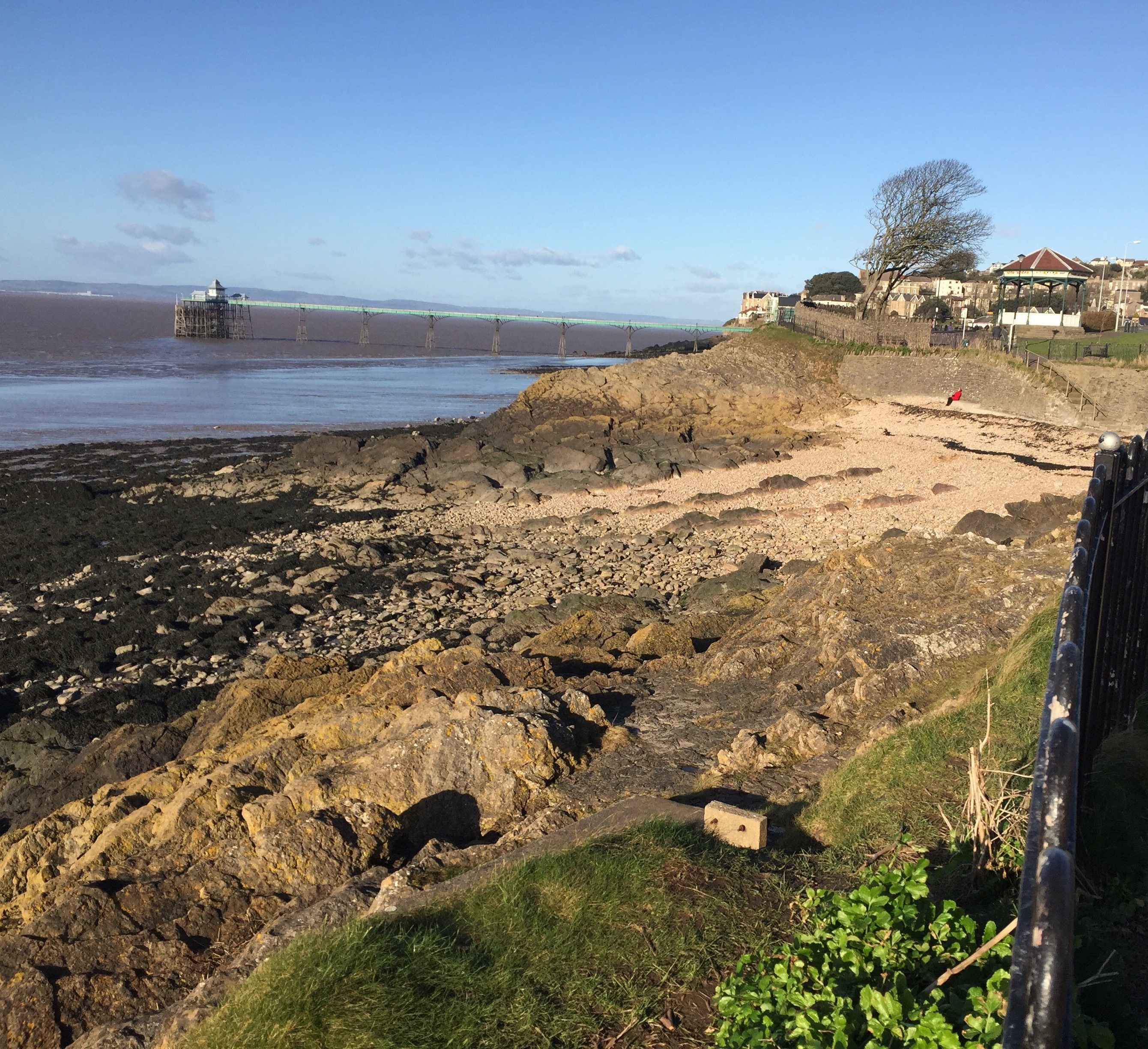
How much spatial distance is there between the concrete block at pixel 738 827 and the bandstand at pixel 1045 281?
3365 cm

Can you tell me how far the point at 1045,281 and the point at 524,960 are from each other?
37467mm

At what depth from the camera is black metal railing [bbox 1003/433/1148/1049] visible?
1604 mm

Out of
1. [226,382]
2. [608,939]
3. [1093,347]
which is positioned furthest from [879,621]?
[226,382]

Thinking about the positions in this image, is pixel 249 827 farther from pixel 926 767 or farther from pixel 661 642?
pixel 661 642

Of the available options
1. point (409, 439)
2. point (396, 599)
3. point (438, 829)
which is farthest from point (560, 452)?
point (438, 829)

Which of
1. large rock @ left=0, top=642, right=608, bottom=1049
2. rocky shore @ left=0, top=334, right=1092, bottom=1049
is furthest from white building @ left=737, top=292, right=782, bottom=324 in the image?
large rock @ left=0, top=642, right=608, bottom=1049

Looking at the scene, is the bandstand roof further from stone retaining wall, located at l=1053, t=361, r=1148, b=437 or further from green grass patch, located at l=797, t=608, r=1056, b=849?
green grass patch, located at l=797, t=608, r=1056, b=849

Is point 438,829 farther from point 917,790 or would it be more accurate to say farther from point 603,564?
point 603,564

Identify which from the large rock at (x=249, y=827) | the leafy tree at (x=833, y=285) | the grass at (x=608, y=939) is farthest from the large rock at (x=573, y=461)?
the leafy tree at (x=833, y=285)

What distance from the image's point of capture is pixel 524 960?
3566mm

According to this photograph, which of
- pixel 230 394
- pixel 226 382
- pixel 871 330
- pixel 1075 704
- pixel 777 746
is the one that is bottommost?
pixel 777 746

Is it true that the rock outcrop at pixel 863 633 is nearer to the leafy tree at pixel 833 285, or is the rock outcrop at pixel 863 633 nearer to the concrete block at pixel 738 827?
the concrete block at pixel 738 827

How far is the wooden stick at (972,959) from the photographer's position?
2.72 meters

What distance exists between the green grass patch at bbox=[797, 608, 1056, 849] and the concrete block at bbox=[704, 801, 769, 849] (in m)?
0.40
